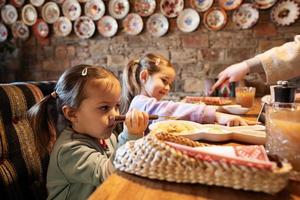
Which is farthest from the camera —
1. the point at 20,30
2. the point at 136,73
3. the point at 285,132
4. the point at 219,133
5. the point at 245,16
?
the point at 20,30

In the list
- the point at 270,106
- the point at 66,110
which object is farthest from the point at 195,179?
the point at 66,110

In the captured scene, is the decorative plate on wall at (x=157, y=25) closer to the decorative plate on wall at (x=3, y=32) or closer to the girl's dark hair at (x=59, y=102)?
the decorative plate on wall at (x=3, y=32)

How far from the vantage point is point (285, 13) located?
301cm

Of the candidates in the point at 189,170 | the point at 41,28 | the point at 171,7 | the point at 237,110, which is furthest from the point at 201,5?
the point at 189,170

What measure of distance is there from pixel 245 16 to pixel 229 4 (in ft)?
0.72

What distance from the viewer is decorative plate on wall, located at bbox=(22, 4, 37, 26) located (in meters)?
3.72

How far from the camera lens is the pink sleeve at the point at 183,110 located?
1.16 meters

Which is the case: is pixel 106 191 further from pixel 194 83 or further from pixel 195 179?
pixel 194 83

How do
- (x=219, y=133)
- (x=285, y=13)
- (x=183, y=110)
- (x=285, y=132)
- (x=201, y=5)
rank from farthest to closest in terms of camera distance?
1. (x=201, y=5)
2. (x=285, y=13)
3. (x=183, y=110)
4. (x=219, y=133)
5. (x=285, y=132)

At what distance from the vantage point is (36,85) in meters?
1.16

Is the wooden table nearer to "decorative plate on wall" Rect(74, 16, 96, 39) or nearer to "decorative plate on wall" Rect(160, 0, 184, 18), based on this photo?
"decorative plate on wall" Rect(160, 0, 184, 18)

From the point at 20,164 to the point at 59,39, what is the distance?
10.0ft

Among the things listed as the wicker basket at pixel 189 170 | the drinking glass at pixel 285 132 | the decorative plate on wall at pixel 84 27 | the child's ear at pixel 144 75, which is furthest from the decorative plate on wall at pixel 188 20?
the wicker basket at pixel 189 170

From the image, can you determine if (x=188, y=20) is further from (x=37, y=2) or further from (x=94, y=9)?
(x=37, y=2)
